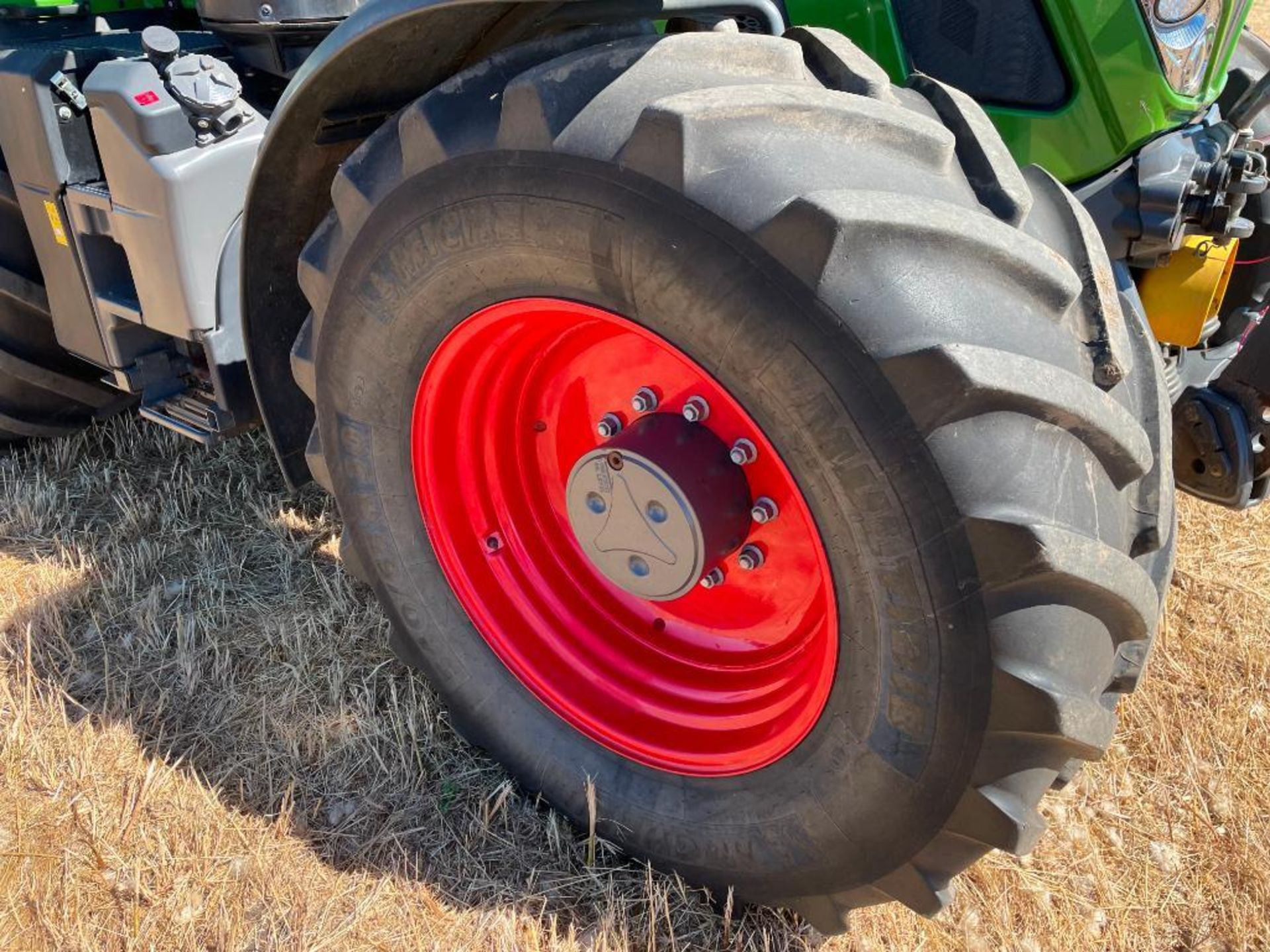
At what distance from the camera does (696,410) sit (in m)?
1.66

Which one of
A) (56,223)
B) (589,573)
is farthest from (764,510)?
(56,223)

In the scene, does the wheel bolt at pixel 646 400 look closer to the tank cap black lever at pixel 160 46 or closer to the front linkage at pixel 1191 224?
the front linkage at pixel 1191 224

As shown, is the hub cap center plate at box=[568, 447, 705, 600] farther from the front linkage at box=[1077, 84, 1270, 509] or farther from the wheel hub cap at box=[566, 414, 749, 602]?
the front linkage at box=[1077, 84, 1270, 509]

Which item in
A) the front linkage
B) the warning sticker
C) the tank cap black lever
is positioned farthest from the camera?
the warning sticker

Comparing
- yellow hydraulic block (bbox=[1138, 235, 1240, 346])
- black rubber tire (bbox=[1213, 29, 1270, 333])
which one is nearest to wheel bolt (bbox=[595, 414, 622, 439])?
yellow hydraulic block (bbox=[1138, 235, 1240, 346])

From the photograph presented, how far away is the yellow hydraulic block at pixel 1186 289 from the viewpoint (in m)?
1.93

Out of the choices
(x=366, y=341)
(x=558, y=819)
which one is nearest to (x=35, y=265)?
(x=366, y=341)

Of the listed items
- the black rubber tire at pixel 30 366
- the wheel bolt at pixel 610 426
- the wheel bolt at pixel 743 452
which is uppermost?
the wheel bolt at pixel 743 452

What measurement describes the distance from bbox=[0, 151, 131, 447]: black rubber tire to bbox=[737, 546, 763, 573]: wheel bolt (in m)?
1.90

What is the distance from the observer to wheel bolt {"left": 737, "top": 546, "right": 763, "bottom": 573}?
1760 mm

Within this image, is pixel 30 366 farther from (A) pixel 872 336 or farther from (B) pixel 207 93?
(A) pixel 872 336

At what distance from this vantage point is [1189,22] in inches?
73.9

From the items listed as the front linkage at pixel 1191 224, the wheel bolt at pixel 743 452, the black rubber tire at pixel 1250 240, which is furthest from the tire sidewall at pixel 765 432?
the black rubber tire at pixel 1250 240

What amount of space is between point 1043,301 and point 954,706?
52cm
